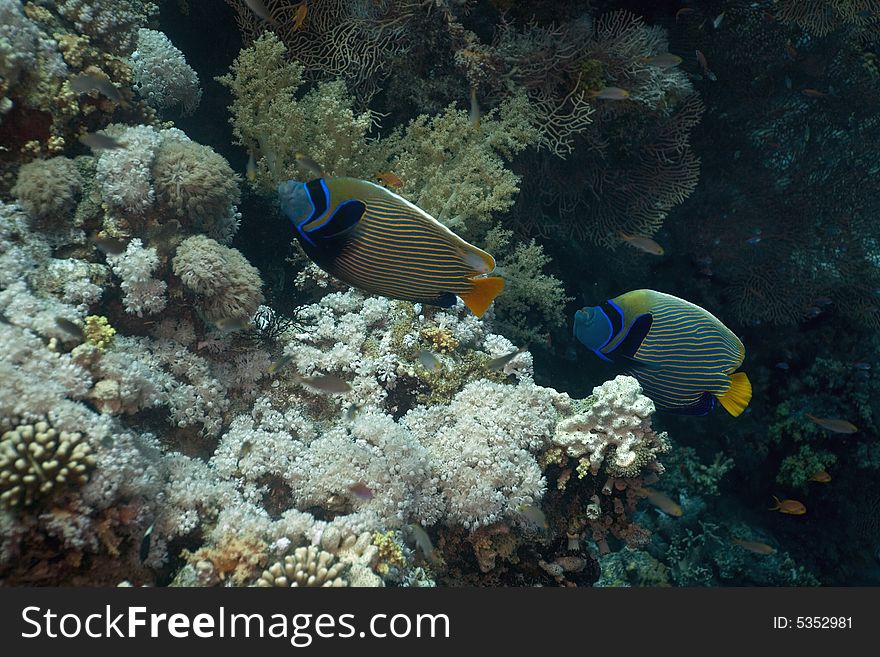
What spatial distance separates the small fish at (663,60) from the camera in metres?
4.85

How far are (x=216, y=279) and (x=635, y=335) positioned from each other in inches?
99.6

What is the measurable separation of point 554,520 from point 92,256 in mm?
3664

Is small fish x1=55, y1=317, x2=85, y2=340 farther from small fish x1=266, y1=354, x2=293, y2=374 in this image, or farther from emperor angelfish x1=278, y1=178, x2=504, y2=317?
emperor angelfish x1=278, y1=178, x2=504, y2=317

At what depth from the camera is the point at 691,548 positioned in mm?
7176

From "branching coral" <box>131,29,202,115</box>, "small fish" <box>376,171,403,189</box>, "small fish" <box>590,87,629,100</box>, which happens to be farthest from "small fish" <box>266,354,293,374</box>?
"small fish" <box>590,87,629,100</box>

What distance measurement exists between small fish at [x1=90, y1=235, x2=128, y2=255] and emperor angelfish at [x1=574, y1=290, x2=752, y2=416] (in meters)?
2.73

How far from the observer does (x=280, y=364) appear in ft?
10.9

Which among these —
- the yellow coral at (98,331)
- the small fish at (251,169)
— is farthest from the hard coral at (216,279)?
the small fish at (251,169)

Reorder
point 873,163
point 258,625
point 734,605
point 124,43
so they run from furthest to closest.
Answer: point 873,163 < point 124,43 < point 734,605 < point 258,625

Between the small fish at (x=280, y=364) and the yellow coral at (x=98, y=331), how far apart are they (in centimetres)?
97

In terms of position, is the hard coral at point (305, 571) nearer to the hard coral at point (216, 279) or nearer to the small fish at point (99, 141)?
the hard coral at point (216, 279)

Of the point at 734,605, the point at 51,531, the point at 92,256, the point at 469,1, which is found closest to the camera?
the point at 51,531

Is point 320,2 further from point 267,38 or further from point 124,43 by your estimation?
point 124,43

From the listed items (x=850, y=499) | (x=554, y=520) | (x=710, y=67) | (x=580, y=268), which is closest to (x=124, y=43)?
(x=554, y=520)
